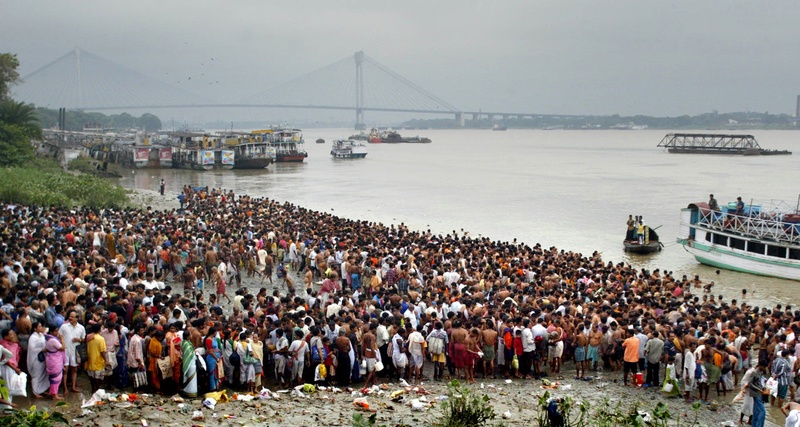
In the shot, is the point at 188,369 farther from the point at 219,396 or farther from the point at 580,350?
the point at 580,350

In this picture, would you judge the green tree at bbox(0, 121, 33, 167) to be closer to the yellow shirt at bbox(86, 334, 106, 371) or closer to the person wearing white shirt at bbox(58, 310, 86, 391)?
the person wearing white shirt at bbox(58, 310, 86, 391)

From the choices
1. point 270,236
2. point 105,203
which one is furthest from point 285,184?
point 270,236

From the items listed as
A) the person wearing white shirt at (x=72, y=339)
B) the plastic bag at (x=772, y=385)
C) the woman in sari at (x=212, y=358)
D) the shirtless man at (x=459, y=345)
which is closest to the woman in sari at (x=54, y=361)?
the person wearing white shirt at (x=72, y=339)

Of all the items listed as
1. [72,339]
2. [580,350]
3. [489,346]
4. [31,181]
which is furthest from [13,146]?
[580,350]

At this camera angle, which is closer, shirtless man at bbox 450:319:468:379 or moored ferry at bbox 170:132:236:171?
shirtless man at bbox 450:319:468:379

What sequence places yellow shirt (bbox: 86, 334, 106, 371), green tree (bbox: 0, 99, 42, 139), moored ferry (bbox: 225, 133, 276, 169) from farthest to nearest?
moored ferry (bbox: 225, 133, 276, 169) → green tree (bbox: 0, 99, 42, 139) → yellow shirt (bbox: 86, 334, 106, 371)

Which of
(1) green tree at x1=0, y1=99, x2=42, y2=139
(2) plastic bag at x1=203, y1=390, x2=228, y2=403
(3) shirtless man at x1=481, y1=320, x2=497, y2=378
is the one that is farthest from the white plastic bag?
(1) green tree at x1=0, y1=99, x2=42, y2=139

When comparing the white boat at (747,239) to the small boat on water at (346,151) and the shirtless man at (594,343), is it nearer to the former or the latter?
the shirtless man at (594,343)

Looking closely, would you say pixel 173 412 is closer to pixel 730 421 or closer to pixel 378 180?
pixel 730 421
